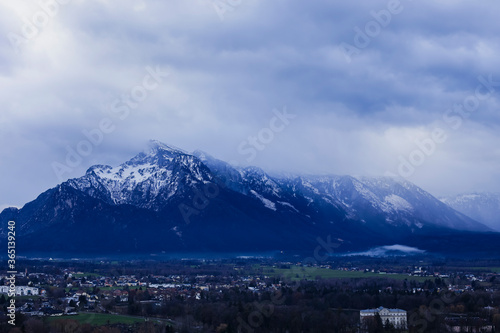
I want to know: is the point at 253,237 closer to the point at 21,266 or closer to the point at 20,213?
the point at 20,213

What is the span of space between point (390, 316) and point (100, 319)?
25.0m

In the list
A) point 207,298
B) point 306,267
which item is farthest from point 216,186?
point 207,298

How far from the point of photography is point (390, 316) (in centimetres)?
6431

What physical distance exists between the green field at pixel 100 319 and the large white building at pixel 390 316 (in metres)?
19.3

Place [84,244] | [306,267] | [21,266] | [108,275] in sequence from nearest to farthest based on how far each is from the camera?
[108,275]
[21,266]
[306,267]
[84,244]

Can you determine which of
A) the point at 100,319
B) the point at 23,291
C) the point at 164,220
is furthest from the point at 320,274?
the point at 164,220

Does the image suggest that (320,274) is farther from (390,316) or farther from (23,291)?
(390,316)

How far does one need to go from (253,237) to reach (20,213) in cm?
5735

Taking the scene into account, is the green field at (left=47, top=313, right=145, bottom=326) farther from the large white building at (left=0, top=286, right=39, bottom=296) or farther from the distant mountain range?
the distant mountain range

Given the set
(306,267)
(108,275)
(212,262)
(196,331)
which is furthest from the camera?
(212,262)

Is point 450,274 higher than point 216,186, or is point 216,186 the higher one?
point 216,186

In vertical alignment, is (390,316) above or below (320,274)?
below

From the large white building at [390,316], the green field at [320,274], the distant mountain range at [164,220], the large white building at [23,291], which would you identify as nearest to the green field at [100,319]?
the large white building at [23,291]

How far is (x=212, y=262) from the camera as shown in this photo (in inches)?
5807
